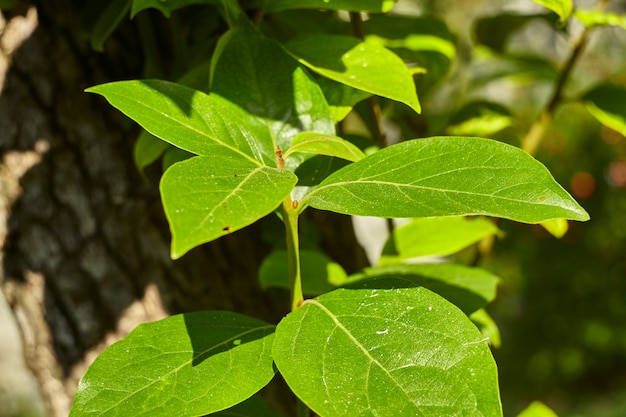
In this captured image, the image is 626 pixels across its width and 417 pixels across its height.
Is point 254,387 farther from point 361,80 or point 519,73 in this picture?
point 519,73

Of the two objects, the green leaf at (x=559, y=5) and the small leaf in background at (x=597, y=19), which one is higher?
the green leaf at (x=559, y=5)

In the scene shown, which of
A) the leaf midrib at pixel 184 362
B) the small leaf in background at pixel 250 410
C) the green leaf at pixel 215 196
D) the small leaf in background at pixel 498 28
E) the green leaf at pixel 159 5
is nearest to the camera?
the green leaf at pixel 215 196

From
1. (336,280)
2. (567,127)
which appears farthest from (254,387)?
(567,127)

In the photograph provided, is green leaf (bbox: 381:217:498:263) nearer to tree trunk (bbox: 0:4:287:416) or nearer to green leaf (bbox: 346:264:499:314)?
green leaf (bbox: 346:264:499:314)

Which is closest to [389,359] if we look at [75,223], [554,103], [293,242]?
[293,242]

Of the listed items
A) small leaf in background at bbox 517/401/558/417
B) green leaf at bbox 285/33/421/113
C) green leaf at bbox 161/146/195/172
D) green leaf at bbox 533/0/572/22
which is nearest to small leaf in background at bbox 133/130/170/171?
green leaf at bbox 161/146/195/172

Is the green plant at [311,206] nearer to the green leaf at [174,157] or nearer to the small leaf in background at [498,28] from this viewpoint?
the green leaf at [174,157]

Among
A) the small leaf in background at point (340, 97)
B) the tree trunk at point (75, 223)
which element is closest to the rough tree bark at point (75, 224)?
the tree trunk at point (75, 223)
